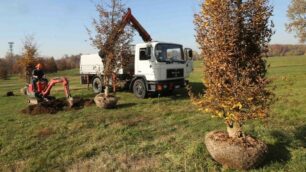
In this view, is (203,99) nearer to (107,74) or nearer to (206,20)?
(206,20)

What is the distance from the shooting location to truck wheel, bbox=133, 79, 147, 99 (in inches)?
579

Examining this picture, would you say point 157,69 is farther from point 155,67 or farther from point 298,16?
point 298,16

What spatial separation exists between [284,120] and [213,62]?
4432 mm

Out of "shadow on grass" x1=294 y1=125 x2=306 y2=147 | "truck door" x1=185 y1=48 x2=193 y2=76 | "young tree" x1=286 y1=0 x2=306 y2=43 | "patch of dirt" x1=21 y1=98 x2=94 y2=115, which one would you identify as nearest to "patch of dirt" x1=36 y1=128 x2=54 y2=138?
"patch of dirt" x1=21 y1=98 x2=94 y2=115

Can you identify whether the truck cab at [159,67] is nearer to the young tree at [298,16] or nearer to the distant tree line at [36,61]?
the distant tree line at [36,61]

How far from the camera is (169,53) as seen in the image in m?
14.8

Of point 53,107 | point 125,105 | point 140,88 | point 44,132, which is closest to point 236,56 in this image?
point 44,132

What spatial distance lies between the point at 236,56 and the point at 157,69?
8.74 meters

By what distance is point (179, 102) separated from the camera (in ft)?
44.3

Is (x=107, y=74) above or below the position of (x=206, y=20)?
below

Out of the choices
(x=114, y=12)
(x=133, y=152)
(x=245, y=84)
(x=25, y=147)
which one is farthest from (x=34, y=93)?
(x=245, y=84)

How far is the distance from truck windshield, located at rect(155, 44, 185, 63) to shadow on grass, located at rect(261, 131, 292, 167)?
8.28 m

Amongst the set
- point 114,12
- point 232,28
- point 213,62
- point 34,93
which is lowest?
point 34,93

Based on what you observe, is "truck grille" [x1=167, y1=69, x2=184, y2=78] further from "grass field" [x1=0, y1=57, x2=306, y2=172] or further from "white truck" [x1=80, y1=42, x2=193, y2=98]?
"grass field" [x1=0, y1=57, x2=306, y2=172]
